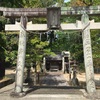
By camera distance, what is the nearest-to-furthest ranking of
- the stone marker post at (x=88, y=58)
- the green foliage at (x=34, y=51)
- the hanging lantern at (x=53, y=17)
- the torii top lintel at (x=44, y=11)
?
the stone marker post at (x=88, y=58) → the hanging lantern at (x=53, y=17) → the torii top lintel at (x=44, y=11) → the green foliage at (x=34, y=51)

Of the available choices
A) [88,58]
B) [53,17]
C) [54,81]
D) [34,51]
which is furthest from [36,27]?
[54,81]

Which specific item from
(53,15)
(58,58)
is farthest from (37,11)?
(58,58)

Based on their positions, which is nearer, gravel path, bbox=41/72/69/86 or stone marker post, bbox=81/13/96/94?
stone marker post, bbox=81/13/96/94

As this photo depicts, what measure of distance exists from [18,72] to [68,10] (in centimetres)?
417

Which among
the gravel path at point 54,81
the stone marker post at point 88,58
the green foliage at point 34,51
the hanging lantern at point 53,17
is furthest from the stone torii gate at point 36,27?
the gravel path at point 54,81

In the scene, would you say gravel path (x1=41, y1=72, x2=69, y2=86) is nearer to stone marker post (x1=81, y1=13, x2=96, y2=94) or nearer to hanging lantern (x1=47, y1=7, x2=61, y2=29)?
stone marker post (x1=81, y1=13, x2=96, y2=94)

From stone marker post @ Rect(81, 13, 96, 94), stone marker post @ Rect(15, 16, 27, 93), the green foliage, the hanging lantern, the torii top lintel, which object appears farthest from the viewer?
the green foliage

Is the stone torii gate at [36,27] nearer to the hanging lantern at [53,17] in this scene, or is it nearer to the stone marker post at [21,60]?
the stone marker post at [21,60]

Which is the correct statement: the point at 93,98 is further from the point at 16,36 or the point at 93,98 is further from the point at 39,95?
the point at 16,36

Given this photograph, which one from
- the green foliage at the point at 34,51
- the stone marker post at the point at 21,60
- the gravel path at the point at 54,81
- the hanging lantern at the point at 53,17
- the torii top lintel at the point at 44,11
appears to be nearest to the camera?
the stone marker post at the point at 21,60

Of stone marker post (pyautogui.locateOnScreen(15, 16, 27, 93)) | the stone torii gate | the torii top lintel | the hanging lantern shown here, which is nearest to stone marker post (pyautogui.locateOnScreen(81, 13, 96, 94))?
the stone torii gate

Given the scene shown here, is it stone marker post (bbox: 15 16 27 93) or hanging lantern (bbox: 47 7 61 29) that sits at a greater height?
hanging lantern (bbox: 47 7 61 29)

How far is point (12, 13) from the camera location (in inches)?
442

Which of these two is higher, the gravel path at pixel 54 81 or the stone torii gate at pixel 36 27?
the stone torii gate at pixel 36 27
